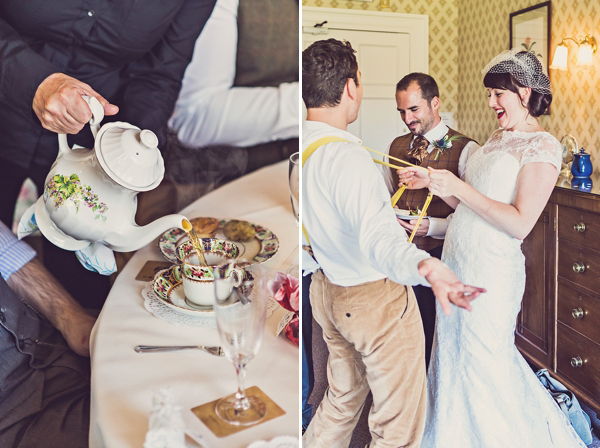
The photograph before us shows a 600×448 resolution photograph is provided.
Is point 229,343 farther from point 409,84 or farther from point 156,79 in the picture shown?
point 409,84

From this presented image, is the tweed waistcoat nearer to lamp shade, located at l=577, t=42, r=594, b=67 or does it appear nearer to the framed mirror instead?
lamp shade, located at l=577, t=42, r=594, b=67

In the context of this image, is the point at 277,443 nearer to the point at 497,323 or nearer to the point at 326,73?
the point at 326,73

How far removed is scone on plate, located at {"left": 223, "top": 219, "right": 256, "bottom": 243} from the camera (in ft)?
4.26

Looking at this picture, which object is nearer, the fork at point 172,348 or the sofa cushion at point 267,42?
the fork at point 172,348

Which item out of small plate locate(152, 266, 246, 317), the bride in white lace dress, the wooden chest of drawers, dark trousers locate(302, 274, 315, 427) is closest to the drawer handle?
the wooden chest of drawers

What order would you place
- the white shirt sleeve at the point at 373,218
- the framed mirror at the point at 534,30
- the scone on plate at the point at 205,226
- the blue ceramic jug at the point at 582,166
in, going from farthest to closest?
the framed mirror at the point at 534,30 → the blue ceramic jug at the point at 582,166 → the scone on plate at the point at 205,226 → the white shirt sleeve at the point at 373,218

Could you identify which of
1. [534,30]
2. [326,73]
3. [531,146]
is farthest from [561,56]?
[326,73]

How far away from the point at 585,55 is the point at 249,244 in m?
2.14

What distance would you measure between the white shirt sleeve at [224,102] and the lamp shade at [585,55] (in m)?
1.91

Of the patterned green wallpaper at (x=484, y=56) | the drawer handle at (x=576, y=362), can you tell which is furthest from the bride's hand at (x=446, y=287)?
the patterned green wallpaper at (x=484, y=56)

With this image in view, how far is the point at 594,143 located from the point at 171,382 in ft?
8.24

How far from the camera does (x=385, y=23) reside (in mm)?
3777

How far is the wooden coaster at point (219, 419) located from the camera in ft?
→ 2.58

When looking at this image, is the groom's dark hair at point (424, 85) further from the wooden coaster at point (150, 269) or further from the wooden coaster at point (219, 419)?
the wooden coaster at point (219, 419)
